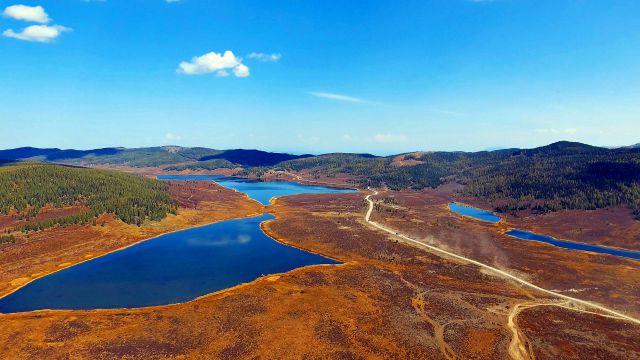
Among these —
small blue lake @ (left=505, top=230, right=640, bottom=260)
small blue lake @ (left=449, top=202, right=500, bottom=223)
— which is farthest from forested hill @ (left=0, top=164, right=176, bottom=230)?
small blue lake @ (left=505, top=230, right=640, bottom=260)

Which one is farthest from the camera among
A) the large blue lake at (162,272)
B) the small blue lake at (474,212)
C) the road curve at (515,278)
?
the small blue lake at (474,212)

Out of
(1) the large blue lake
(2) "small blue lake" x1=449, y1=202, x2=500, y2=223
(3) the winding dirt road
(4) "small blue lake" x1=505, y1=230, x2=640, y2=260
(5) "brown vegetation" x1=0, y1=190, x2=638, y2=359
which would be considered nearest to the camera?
(5) "brown vegetation" x1=0, y1=190, x2=638, y2=359

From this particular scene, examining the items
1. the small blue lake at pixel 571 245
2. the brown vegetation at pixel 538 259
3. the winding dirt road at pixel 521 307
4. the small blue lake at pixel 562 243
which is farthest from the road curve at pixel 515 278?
the small blue lake at pixel 571 245

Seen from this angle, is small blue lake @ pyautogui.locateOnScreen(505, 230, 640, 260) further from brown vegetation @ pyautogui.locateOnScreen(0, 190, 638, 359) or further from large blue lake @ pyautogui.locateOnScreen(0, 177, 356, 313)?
large blue lake @ pyautogui.locateOnScreen(0, 177, 356, 313)

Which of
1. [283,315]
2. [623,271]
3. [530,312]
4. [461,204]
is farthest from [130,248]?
[461,204]

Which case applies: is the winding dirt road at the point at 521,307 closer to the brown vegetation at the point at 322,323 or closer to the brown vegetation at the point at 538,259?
the brown vegetation at the point at 322,323

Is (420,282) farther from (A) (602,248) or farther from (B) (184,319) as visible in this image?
(A) (602,248)

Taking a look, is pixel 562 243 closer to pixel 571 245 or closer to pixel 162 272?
pixel 571 245
